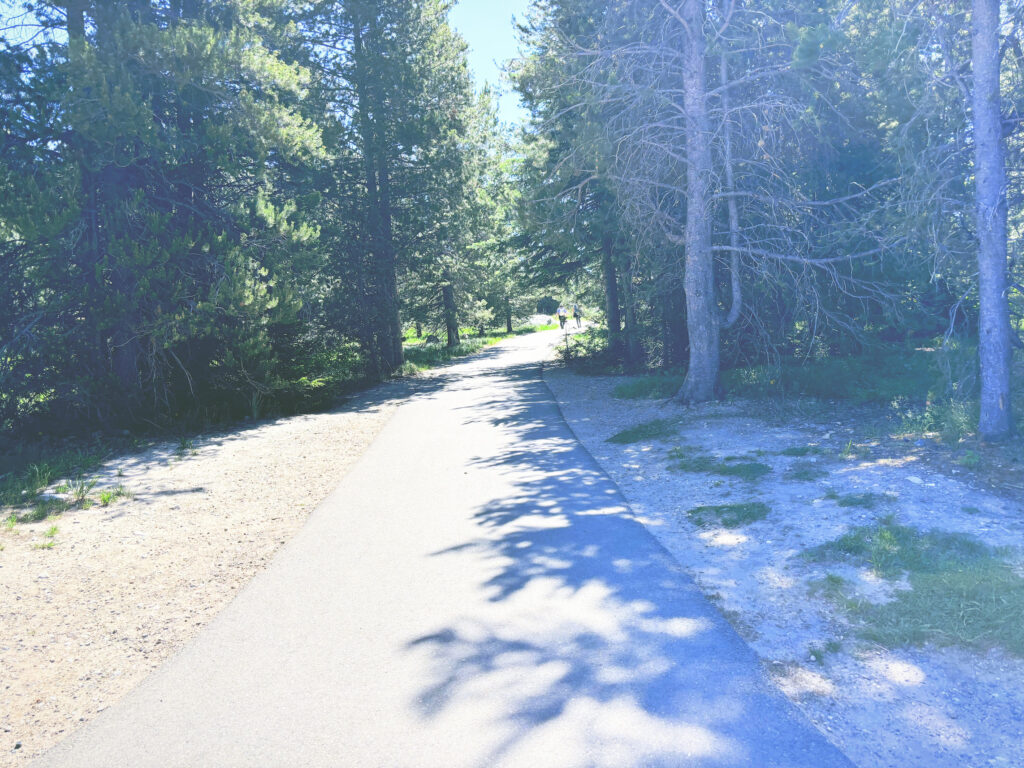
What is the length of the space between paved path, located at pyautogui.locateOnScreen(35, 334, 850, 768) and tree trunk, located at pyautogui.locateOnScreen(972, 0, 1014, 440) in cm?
458

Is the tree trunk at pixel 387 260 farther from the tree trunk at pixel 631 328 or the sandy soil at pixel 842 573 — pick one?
the sandy soil at pixel 842 573

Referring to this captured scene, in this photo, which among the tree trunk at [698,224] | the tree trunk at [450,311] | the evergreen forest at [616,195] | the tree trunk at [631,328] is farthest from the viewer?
the tree trunk at [450,311]

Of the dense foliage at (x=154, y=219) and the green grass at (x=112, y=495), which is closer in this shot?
the green grass at (x=112, y=495)

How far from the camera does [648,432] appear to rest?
11.6 m

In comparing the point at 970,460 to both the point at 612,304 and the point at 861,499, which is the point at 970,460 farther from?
the point at 612,304

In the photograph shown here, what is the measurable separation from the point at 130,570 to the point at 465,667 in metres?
4.06

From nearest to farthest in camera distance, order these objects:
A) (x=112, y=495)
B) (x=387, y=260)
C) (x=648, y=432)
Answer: (x=112, y=495), (x=648, y=432), (x=387, y=260)

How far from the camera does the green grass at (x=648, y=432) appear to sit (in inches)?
444

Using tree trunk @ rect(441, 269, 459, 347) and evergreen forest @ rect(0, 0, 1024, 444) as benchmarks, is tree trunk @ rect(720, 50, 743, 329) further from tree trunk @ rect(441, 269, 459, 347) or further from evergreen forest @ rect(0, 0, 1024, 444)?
tree trunk @ rect(441, 269, 459, 347)

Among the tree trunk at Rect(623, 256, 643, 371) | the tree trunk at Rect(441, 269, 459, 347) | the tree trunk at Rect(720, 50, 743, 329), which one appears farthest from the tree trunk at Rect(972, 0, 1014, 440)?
the tree trunk at Rect(441, 269, 459, 347)

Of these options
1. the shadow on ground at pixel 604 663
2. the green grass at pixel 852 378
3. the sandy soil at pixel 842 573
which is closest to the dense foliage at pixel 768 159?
the green grass at pixel 852 378

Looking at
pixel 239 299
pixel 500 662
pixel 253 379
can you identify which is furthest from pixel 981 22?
pixel 253 379

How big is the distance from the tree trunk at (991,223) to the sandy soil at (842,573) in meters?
1.16

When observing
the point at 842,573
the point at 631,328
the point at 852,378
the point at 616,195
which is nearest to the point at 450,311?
the point at 631,328
